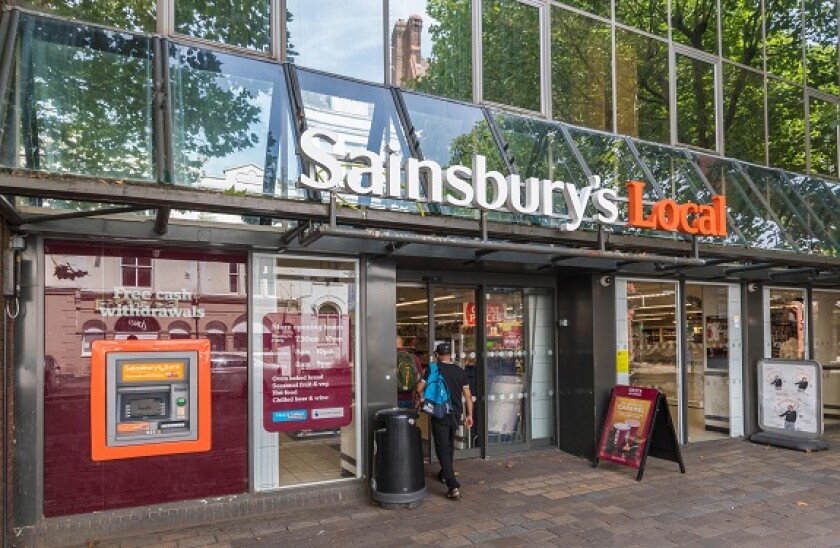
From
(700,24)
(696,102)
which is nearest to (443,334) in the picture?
(696,102)

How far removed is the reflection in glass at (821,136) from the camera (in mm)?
12578

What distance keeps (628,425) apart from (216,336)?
209 inches

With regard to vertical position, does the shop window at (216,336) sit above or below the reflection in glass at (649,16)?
below

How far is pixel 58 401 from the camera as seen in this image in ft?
18.6

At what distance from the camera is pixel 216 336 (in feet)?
21.0

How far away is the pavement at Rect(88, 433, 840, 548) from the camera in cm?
568

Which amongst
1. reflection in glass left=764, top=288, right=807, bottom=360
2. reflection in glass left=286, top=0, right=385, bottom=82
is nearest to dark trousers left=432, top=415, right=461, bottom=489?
reflection in glass left=286, top=0, right=385, bottom=82

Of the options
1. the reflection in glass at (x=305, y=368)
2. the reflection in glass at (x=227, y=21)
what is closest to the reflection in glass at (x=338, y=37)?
the reflection in glass at (x=227, y=21)

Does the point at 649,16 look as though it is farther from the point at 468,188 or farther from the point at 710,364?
the point at 468,188

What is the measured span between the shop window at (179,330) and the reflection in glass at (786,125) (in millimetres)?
10855

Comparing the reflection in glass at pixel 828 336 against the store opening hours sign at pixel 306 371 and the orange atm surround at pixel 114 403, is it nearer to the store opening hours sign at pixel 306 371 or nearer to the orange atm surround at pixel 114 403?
the store opening hours sign at pixel 306 371

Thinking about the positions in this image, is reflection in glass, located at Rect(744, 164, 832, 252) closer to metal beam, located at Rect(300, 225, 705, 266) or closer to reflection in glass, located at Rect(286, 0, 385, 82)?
metal beam, located at Rect(300, 225, 705, 266)

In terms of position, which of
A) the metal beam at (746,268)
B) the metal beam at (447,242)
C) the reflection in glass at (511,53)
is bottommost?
the metal beam at (746,268)

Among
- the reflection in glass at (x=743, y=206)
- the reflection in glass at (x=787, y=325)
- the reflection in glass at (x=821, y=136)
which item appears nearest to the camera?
the reflection in glass at (x=743, y=206)
